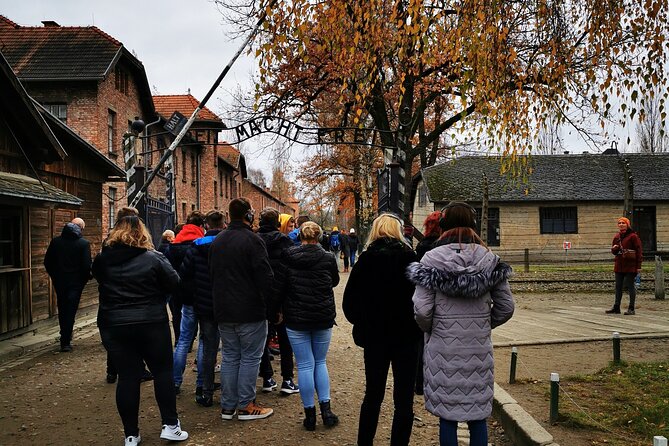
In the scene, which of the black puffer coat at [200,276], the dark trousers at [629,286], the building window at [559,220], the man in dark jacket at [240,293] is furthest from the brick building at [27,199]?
the building window at [559,220]

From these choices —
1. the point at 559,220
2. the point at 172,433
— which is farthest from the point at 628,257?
the point at 559,220

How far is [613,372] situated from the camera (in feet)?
23.2

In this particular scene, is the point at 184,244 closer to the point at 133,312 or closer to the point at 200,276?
the point at 200,276

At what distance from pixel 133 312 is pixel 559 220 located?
30008 mm

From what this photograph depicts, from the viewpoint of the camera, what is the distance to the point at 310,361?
5.63 metres

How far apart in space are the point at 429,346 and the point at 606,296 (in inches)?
587

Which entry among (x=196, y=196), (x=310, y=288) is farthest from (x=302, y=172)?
(x=310, y=288)

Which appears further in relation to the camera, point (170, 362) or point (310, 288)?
point (310, 288)

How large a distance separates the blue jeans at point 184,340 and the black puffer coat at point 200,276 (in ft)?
1.65

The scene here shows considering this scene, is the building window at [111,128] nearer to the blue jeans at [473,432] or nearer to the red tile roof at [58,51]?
the red tile roof at [58,51]

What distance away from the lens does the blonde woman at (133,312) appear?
15.9ft

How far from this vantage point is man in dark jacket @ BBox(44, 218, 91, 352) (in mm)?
9297

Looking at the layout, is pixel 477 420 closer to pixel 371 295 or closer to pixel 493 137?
pixel 371 295

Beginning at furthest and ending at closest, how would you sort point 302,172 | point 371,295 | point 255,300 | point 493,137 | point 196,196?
point 302,172 → point 196,196 → point 493,137 → point 255,300 → point 371,295
